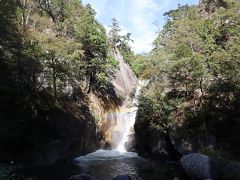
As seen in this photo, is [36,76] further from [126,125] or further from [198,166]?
[126,125]

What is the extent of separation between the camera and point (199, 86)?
28.4m

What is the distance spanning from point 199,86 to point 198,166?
11.8 m

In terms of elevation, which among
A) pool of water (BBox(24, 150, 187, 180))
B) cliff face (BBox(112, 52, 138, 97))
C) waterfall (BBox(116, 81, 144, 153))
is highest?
cliff face (BBox(112, 52, 138, 97))

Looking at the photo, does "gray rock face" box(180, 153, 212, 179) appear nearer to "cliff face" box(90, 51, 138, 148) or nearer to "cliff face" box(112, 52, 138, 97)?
"cliff face" box(90, 51, 138, 148)

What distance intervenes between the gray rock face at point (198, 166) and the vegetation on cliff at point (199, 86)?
415 centimetres

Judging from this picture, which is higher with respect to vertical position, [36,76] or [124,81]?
[124,81]

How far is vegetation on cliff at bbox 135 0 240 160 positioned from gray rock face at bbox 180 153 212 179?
13.6 feet

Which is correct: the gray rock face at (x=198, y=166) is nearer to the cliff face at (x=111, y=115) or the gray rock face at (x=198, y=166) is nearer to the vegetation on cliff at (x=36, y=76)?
the vegetation on cliff at (x=36, y=76)

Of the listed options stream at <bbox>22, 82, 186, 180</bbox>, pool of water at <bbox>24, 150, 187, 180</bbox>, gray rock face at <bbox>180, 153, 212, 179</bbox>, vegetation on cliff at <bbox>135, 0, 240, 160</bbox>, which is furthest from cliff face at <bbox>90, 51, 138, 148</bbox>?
gray rock face at <bbox>180, 153, 212, 179</bbox>

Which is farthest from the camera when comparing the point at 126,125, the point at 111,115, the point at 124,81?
the point at 124,81

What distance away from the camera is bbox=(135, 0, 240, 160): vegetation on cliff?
25.2 metres

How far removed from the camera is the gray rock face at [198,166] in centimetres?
1751

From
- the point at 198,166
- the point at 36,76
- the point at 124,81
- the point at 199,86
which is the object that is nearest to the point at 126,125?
the point at 124,81

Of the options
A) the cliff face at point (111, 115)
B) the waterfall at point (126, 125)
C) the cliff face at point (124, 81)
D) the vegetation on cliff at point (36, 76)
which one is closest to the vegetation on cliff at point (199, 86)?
the waterfall at point (126, 125)
